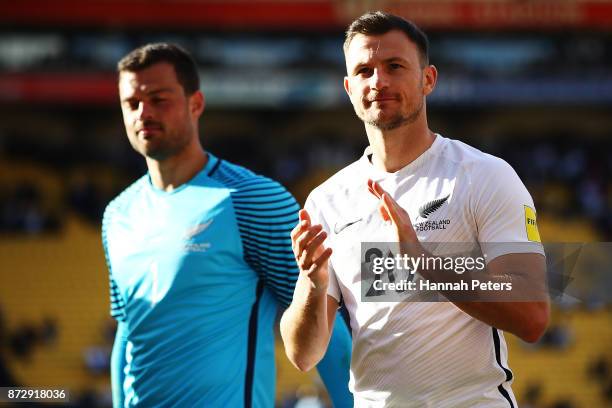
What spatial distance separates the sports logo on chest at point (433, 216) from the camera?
8.72ft

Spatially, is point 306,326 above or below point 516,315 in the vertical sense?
below

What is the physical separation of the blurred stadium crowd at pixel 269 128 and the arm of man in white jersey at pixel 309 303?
14.3 m

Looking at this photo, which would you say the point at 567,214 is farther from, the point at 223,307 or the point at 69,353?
the point at 223,307

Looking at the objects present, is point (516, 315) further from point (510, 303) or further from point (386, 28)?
point (386, 28)

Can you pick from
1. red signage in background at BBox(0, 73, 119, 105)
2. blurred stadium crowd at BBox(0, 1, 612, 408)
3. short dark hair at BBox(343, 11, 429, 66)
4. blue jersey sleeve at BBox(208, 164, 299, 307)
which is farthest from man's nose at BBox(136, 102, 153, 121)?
red signage in background at BBox(0, 73, 119, 105)

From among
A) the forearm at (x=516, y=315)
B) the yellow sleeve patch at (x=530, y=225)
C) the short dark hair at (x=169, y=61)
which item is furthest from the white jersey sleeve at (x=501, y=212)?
the short dark hair at (x=169, y=61)

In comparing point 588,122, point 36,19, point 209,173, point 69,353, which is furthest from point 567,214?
point 209,173

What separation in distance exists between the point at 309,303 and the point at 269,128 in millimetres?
20174

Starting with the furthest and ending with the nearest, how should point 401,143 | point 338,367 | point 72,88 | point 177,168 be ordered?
point 72,88, point 177,168, point 338,367, point 401,143

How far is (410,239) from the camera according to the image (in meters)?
2.47

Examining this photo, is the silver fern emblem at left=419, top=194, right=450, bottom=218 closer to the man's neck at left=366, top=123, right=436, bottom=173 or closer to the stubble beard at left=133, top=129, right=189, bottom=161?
the man's neck at left=366, top=123, right=436, bottom=173

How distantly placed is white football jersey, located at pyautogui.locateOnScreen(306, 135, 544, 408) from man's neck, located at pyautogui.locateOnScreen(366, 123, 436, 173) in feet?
0.10

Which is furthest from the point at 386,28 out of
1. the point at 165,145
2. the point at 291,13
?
the point at 291,13

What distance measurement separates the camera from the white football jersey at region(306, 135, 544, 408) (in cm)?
261
